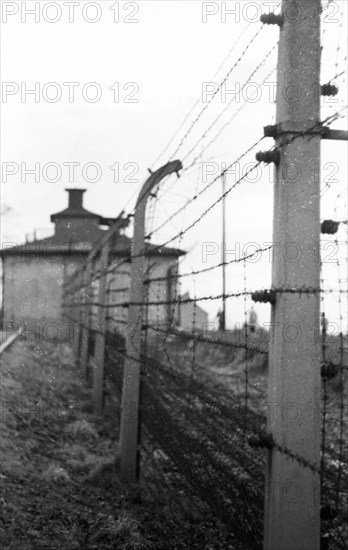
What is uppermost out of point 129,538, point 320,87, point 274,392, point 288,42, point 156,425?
point 288,42

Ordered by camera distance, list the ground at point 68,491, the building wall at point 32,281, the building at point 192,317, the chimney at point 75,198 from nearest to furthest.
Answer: the ground at point 68,491, the building at point 192,317, the building wall at point 32,281, the chimney at point 75,198

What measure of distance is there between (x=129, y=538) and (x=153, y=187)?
Result: 3.25 m

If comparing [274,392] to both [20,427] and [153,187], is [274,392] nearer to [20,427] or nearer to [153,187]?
[153,187]

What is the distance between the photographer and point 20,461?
6574 millimetres

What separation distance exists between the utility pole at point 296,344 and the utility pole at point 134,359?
3.40m

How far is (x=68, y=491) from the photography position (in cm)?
600

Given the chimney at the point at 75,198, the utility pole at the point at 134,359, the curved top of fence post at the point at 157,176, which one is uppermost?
the chimney at the point at 75,198

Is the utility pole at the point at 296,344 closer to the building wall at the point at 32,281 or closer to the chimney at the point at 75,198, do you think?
the building wall at the point at 32,281

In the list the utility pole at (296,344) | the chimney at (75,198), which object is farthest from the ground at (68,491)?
the chimney at (75,198)

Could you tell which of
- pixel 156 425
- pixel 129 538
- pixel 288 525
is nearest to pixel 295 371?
pixel 288 525

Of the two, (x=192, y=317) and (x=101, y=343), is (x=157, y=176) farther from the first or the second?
(x=192, y=317)

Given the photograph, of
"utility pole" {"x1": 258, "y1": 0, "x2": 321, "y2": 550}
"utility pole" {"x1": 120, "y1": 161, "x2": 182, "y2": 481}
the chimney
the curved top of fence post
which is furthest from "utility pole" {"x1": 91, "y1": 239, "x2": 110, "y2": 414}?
the chimney

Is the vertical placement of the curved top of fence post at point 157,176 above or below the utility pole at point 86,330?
above

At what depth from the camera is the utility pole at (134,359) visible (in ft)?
22.0
